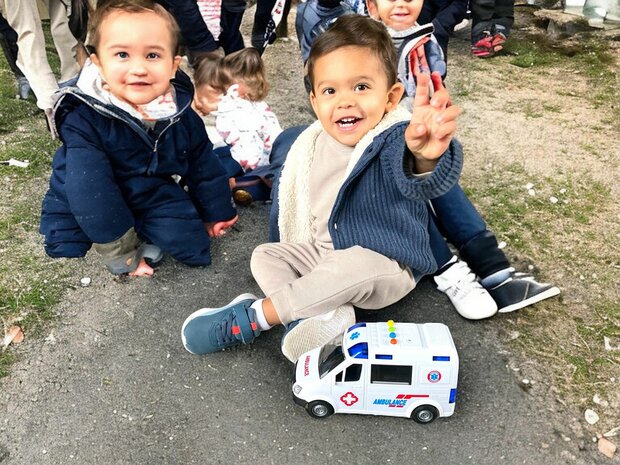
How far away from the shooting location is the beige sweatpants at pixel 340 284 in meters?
2.21

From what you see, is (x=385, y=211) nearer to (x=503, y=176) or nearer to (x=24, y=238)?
(x=503, y=176)

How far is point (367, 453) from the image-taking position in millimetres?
2004

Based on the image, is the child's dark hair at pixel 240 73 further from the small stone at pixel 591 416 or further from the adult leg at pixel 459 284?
the small stone at pixel 591 416

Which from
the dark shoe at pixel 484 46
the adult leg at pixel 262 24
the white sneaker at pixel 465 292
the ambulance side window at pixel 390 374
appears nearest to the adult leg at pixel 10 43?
the adult leg at pixel 262 24

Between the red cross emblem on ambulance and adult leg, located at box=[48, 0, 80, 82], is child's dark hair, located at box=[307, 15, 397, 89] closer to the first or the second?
the red cross emblem on ambulance

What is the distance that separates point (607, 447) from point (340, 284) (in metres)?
1.08

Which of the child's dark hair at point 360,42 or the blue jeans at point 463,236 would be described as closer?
the child's dark hair at point 360,42

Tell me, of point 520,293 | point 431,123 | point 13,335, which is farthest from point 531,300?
point 13,335

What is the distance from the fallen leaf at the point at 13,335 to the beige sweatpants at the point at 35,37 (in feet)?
6.41

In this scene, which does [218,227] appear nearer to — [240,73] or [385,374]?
[240,73]

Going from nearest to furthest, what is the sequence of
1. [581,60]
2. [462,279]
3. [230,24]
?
[462,279], [230,24], [581,60]

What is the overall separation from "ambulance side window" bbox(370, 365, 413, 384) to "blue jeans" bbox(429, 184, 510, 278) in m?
0.79

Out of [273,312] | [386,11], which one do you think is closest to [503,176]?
[386,11]

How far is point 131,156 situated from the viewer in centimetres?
262
